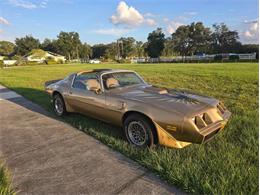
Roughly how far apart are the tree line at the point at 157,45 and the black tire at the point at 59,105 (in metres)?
52.7

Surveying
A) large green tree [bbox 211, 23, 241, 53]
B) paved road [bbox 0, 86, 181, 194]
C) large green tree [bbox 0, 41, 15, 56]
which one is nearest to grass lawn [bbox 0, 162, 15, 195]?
paved road [bbox 0, 86, 181, 194]

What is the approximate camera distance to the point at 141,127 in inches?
141

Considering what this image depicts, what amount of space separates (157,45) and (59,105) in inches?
3106

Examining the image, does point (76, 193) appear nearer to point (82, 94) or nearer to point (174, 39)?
point (82, 94)

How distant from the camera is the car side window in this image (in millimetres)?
4910

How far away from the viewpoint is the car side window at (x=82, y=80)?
4.91 meters

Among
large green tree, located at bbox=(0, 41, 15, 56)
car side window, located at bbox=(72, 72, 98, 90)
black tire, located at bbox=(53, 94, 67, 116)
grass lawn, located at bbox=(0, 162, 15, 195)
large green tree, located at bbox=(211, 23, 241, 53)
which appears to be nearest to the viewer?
grass lawn, located at bbox=(0, 162, 15, 195)

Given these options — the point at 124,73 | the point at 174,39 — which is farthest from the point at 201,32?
the point at 124,73

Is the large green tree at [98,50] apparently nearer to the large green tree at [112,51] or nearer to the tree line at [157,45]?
the tree line at [157,45]

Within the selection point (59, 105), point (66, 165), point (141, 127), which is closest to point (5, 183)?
point (66, 165)

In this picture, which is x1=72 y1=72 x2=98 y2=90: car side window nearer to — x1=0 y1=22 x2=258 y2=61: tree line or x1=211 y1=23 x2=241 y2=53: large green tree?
x1=0 y1=22 x2=258 y2=61: tree line

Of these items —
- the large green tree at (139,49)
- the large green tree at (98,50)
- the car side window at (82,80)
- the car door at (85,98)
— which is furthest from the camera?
the large green tree at (98,50)

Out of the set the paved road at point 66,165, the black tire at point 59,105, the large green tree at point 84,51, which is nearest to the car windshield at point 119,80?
the paved road at point 66,165

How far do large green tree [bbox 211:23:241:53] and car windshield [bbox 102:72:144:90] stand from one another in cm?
7334
